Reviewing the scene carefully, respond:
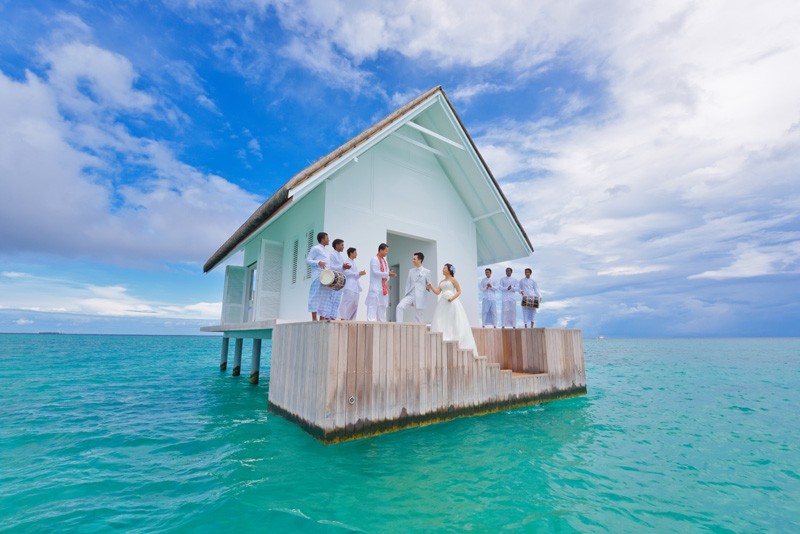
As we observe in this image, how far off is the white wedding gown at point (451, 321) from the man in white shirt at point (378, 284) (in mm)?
1227

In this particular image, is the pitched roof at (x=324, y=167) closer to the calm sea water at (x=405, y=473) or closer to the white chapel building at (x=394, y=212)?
the white chapel building at (x=394, y=212)

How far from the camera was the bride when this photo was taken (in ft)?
27.0

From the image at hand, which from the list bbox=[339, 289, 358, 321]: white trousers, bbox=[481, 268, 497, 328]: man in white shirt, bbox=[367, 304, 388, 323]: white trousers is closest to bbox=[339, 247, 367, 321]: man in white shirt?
bbox=[339, 289, 358, 321]: white trousers

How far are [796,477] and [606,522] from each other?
11.9 feet

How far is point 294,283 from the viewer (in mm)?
10445

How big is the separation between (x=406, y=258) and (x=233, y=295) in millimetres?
6992

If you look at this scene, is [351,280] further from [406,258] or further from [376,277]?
[406,258]

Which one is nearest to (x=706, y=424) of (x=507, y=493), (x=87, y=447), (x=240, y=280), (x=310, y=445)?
(x=507, y=493)

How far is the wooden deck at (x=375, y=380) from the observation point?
5785 mm

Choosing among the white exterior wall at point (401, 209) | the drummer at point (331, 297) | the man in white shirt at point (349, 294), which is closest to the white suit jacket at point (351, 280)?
the man in white shirt at point (349, 294)

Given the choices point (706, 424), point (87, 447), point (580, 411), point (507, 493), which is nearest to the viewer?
point (507, 493)

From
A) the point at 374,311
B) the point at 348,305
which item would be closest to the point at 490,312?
the point at 374,311

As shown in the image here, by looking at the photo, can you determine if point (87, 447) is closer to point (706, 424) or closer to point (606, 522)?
point (606, 522)

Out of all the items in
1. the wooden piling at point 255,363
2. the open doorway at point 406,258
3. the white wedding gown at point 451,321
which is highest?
the open doorway at point 406,258
